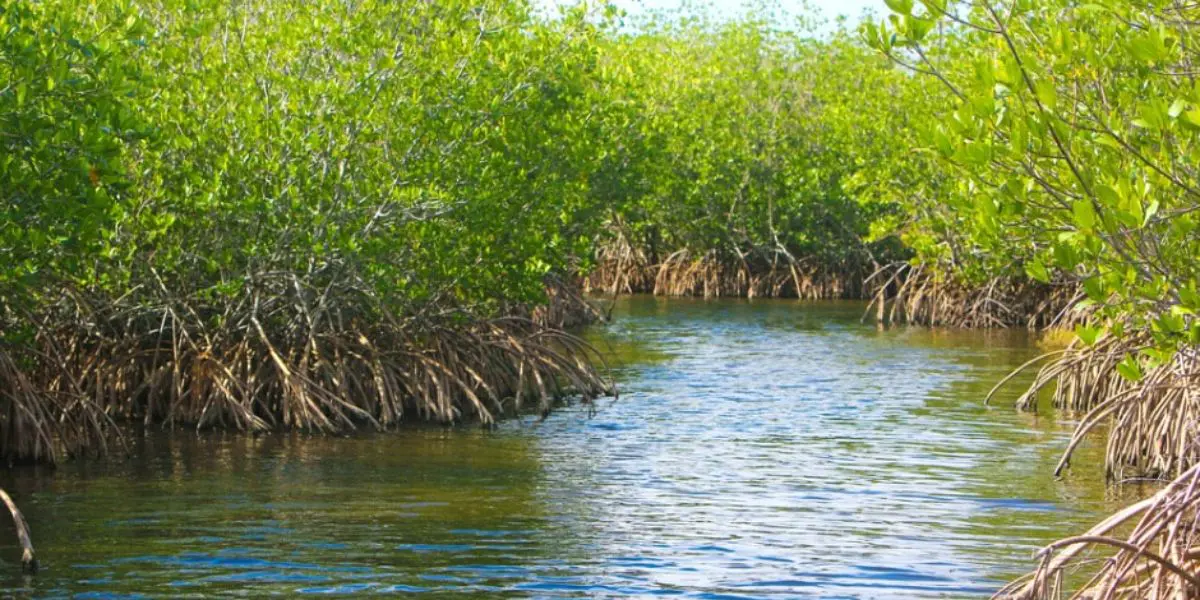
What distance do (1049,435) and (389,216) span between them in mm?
5194

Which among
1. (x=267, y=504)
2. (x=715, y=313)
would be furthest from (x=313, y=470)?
(x=715, y=313)

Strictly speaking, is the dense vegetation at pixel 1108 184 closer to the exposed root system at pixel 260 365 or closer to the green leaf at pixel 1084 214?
the green leaf at pixel 1084 214

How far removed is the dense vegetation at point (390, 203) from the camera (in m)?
6.82

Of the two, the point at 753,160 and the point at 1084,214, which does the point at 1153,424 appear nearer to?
the point at 1084,214

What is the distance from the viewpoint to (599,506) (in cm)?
1030

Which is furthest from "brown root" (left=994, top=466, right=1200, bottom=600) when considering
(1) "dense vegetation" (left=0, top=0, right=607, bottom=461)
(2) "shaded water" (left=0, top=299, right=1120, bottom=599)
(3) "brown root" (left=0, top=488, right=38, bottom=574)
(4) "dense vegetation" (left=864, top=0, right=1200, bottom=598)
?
(1) "dense vegetation" (left=0, top=0, right=607, bottom=461)

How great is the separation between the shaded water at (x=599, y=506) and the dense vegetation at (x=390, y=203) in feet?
2.04

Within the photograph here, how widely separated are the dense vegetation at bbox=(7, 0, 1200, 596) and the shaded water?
621 millimetres

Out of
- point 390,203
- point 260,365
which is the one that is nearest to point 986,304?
point 390,203

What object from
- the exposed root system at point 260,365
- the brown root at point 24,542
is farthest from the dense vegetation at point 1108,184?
the exposed root system at point 260,365

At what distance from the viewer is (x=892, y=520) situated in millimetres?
9852

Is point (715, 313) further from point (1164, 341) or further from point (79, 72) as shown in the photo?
point (1164, 341)

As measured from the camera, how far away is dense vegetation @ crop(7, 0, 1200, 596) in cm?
682

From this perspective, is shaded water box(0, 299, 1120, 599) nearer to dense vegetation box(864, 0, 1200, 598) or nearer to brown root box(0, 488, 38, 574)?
brown root box(0, 488, 38, 574)
